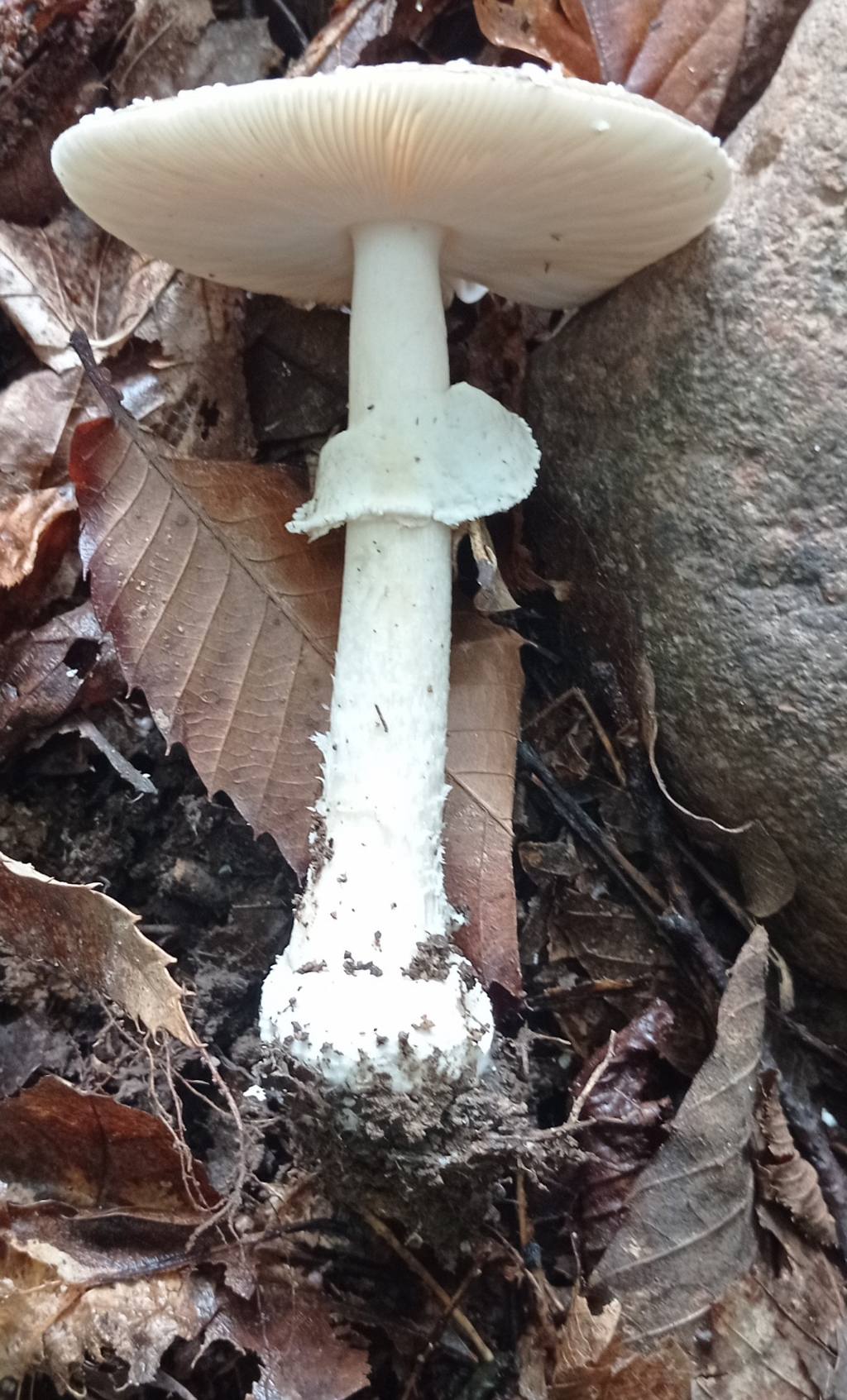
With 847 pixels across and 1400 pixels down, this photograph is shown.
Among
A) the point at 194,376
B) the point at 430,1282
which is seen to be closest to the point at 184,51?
the point at 194,376

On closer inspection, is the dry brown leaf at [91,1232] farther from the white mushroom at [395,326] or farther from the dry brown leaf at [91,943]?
the white mushroom at [395,326]

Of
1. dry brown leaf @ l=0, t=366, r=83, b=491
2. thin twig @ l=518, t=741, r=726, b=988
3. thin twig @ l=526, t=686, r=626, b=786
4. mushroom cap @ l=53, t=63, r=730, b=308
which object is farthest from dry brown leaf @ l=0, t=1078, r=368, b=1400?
mushroom cap @ l=53, t=63, r=730, b=308

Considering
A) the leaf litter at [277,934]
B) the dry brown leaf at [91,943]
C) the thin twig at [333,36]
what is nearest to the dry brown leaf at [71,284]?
the leaf litter at [277,934]

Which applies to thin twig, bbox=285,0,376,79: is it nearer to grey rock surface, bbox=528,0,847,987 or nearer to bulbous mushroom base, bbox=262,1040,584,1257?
grey rock surface, bbox=528,0,847,987

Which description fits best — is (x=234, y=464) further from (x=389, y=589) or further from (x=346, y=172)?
(x=346, y=172)

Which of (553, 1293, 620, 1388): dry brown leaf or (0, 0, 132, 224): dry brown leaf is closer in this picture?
(553, 1293, 620, 1388): dry brown leaf

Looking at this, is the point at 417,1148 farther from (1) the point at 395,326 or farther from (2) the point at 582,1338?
(1) the point at 395,326
